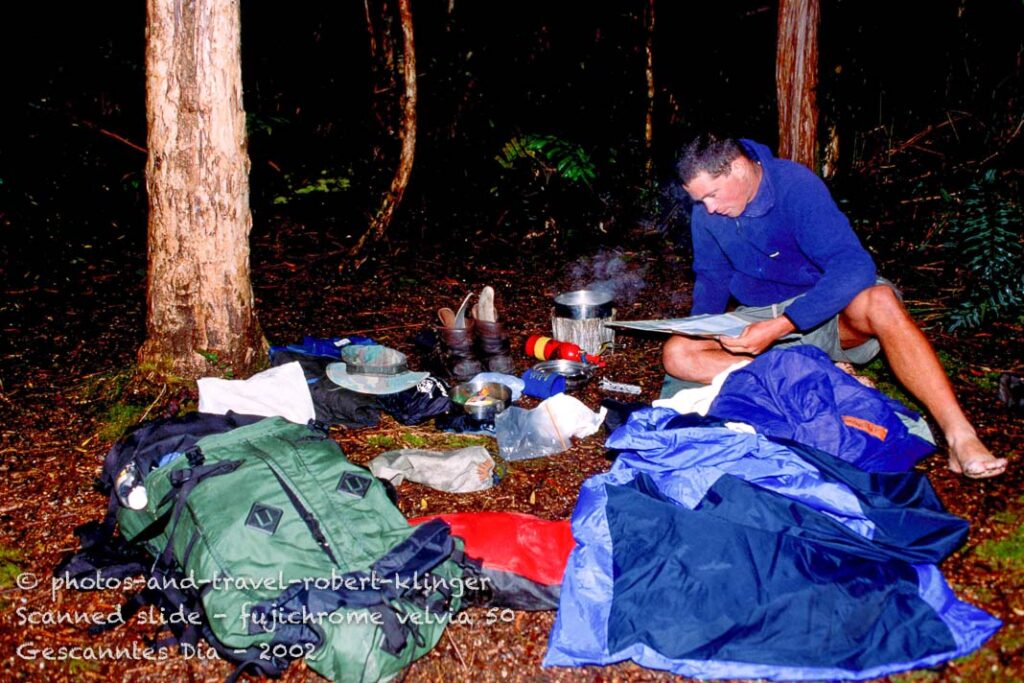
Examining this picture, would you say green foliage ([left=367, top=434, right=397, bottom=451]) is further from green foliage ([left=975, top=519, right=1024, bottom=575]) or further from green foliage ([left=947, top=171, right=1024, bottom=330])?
green foliage ([left=947, top=171, right=1024, bottom=330])

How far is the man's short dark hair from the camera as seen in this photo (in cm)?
369

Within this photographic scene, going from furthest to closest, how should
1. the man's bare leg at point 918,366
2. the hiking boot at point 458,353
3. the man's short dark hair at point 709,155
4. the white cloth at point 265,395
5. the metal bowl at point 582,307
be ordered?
the metal bowl at point 582,307 → the hiking boot at point 458,353 → the white cloth at point 265,395 → the man's short dark hair at point 709,155 → the man's bare leg at point 918,366

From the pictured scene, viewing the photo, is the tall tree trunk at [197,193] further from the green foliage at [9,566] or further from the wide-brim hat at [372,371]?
the green foliage at [9,566]

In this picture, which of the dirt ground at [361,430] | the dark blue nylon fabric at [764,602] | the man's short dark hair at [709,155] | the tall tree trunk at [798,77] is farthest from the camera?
the tall tree trunk at [798,77]

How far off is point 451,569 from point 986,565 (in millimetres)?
2038

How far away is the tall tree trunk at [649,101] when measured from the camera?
27.8 feet

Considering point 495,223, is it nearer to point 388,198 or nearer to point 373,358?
point 388,198

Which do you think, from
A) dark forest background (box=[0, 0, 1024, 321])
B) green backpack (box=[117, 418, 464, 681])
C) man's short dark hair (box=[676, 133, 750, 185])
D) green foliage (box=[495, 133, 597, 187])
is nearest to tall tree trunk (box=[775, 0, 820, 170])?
dark forest background (box=[0, 0, 1024, 321])

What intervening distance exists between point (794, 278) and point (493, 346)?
1848mm

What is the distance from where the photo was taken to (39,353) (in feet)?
17.5

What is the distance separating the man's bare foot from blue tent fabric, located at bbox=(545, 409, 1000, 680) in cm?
52

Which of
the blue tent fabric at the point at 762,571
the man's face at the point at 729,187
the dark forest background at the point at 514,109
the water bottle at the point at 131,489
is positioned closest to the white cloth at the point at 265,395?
the water bottle at the point at 131,489

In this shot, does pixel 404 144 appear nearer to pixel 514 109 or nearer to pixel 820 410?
pixel 514 109

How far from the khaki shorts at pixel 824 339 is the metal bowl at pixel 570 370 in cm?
106
